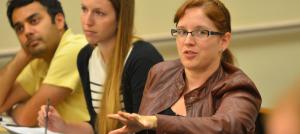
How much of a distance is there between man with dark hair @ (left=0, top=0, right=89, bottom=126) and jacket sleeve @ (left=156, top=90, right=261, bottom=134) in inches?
39.2

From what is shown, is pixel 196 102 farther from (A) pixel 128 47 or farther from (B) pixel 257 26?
(B) pixel 257 26

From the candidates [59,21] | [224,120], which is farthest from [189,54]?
[59,21]

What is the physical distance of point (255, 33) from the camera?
9.35ft

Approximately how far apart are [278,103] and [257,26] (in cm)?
245

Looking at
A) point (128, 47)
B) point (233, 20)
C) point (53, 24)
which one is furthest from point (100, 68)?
point (233, 20)

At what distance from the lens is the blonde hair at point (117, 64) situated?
1.75 meters

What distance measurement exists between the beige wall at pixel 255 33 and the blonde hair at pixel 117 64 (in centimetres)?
104

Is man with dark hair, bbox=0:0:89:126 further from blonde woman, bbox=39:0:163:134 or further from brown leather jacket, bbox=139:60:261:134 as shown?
brown leather jacket, bbox=139:60:261:134

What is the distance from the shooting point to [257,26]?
2.82 meters

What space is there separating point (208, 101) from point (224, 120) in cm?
13

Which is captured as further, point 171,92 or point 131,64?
point 131,64

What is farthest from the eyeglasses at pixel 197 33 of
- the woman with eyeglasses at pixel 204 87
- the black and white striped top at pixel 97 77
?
the black and white striped top at pixel 97 77

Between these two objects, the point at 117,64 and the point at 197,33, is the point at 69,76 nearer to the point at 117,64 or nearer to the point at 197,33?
the point at 117,64

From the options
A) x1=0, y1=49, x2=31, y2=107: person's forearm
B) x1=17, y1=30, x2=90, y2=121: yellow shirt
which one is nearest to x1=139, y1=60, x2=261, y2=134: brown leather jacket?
x1=17, y1=30, x2=90, y2=121: yellow shirt
